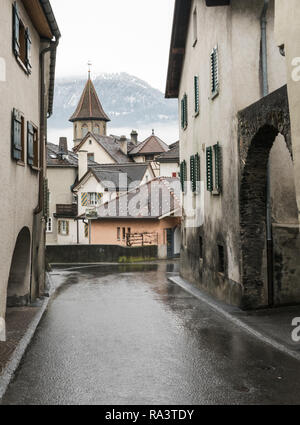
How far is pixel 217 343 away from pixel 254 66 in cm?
779

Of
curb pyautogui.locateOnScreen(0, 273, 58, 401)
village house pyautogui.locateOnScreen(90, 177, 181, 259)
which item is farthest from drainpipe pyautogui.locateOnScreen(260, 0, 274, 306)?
village house pyautogui.locateOnScreen(90, 177, 181, 259)

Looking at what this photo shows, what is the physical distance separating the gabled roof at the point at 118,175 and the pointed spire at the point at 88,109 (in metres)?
34.5

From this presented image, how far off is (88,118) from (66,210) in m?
39.7

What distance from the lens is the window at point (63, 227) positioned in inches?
2026

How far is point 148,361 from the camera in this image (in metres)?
9.55

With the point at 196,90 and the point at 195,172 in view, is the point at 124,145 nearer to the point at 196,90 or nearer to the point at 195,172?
the point at 195,172

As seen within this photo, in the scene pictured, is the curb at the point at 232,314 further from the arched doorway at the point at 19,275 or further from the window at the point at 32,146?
the window at the point at 32,146

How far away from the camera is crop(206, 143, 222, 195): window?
15.6 m

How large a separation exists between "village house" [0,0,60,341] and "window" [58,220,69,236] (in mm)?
32852

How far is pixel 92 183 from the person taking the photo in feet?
160

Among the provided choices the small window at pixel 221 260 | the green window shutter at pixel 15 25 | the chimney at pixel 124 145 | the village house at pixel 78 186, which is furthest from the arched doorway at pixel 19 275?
the chimney at pixel 124 145

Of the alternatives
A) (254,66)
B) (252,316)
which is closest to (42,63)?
(254,66)

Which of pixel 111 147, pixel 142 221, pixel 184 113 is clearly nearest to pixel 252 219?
pixel 184 113

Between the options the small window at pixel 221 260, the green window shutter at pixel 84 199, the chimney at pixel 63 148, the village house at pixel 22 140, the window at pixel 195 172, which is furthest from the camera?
the chimney at pixel 63 148
